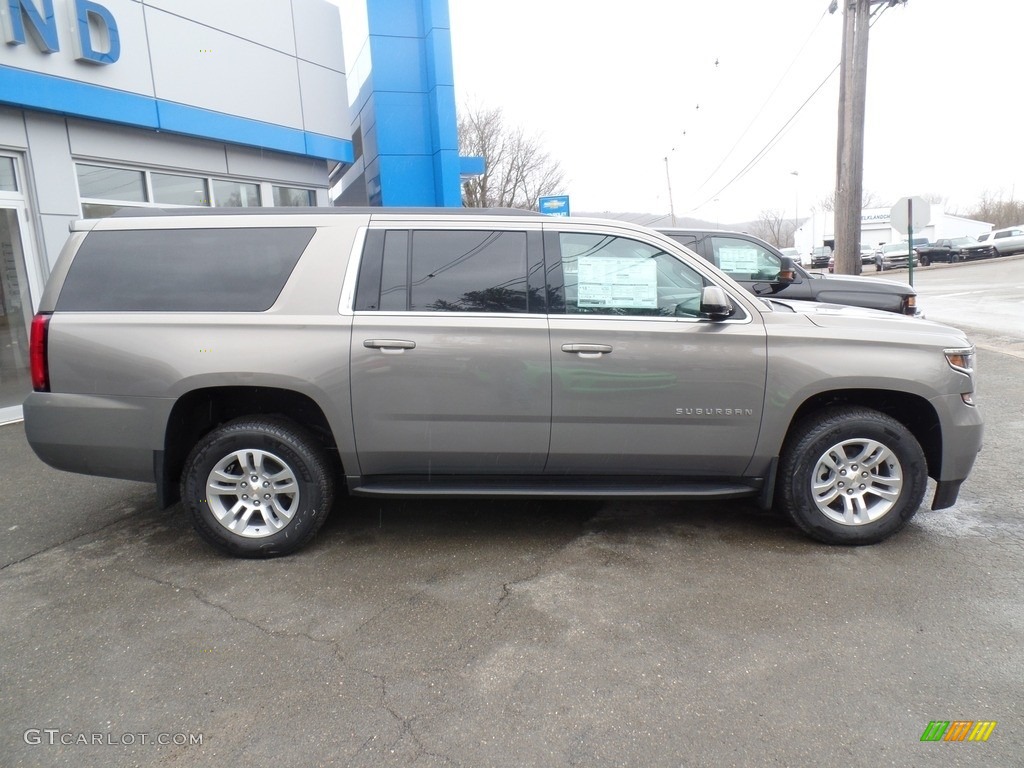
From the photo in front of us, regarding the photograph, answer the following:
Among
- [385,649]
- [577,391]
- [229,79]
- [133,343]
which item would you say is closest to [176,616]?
[385,649]

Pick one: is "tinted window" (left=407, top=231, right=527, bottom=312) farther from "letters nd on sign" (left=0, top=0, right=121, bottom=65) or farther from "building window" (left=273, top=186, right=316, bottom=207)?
"building window" (left=273, top=186, right=316, bottom=207)

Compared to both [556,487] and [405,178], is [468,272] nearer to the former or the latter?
[556,487]

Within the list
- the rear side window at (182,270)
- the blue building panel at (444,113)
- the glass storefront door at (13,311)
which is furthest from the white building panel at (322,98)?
the rear side window at (182,270)

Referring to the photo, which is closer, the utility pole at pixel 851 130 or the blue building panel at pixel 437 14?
the utility pole at pixel 851 130

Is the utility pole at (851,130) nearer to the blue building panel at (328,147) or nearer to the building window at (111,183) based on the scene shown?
the blue building panel at (328,147)

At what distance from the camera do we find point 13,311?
8.15m

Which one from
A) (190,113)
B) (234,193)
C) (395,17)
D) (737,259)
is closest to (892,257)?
(395,17)

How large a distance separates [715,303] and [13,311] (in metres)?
8.33

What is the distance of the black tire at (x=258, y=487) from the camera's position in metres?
3.83

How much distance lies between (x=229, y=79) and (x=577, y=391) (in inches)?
351

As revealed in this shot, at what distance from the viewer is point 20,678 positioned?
287 cm

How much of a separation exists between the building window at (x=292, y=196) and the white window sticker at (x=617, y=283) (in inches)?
340

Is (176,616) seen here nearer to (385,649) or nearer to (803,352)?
(385,649)

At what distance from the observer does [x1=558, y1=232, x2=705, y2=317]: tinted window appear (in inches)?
155
